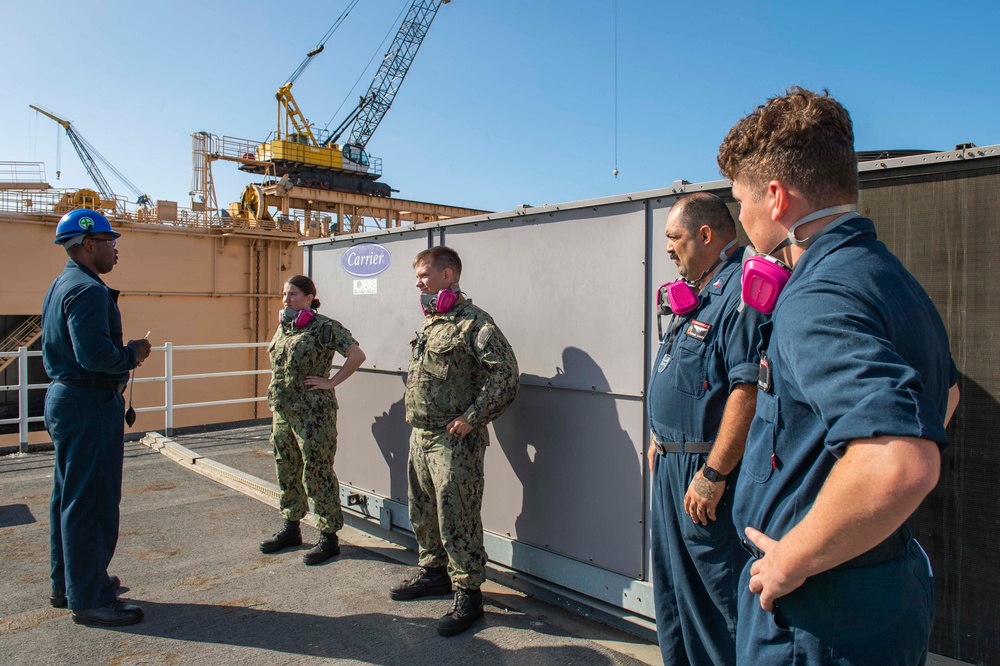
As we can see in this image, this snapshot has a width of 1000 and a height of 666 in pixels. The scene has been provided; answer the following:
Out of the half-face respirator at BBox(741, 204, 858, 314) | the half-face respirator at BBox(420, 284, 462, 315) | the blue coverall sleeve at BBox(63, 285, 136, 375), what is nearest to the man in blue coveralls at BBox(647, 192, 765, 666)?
the half-face respirator at BBox(741, 204, 858, 314)

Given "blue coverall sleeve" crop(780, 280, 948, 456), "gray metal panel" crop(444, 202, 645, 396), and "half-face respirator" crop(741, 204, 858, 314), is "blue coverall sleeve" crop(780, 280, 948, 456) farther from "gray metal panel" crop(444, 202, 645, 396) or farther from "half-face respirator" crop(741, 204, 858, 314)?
"gray metal panel" crop(444, 202, 645, 396)

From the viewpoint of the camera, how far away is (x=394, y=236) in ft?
15.6

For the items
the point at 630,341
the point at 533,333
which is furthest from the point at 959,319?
the point at 533,333

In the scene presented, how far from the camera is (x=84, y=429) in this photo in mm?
3416

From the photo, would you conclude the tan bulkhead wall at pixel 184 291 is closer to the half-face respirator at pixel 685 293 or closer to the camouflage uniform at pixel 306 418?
the camouflage uniform at pixel 306 418

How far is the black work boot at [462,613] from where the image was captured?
332cm

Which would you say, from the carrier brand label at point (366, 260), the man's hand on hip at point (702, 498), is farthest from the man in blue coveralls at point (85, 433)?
the man's hand on hip at point (702, 498)

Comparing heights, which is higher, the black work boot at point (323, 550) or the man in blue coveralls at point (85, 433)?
the man in blue coveralls at point (85, 433)

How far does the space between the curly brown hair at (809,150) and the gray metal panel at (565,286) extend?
67.9 inches

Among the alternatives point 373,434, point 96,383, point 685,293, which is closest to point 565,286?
point 685,293

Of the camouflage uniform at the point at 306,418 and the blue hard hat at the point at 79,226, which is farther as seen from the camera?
the camouflage uniform at the point at 306,418

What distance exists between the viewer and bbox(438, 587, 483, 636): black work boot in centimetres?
332

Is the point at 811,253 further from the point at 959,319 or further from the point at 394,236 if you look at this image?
the point at 394,236

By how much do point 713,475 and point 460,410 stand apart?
5.49 ft
